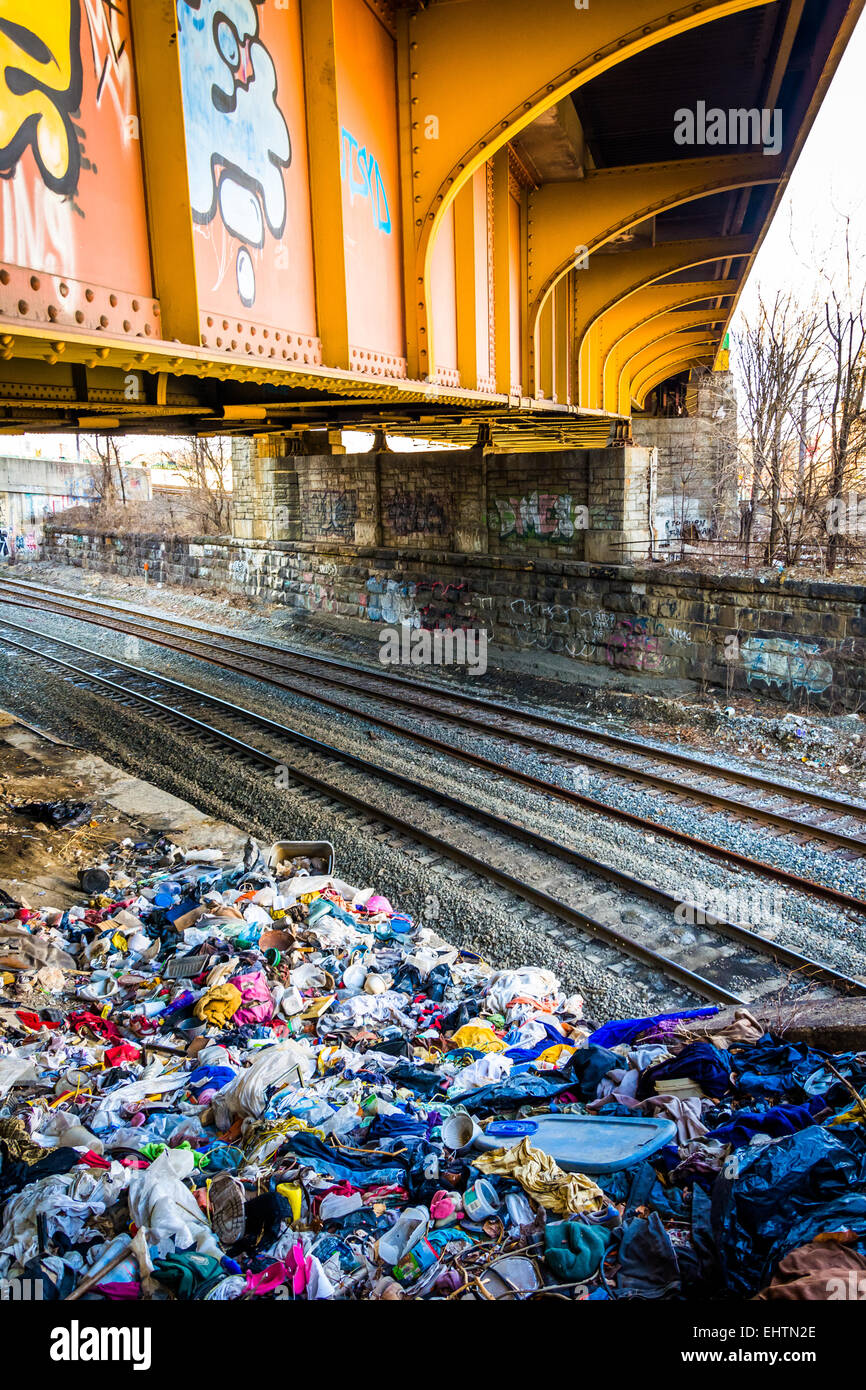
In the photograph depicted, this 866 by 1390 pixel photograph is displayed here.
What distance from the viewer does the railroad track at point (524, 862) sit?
6.30m

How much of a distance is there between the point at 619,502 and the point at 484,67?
12.3 metres

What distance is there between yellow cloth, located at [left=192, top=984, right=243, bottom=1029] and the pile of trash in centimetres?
1

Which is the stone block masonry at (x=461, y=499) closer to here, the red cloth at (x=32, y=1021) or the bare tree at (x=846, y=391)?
the bare tree at (x=846, y=391)

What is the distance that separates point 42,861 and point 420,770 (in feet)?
15.6

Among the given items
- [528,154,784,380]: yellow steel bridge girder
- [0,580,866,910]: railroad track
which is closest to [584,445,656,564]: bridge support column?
[0,580,866,910]: railroad track

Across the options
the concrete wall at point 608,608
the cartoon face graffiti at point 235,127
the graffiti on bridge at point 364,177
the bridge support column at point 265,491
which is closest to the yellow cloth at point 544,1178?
the cartoon face graffiti at point 235,127

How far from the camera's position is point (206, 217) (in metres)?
3.74

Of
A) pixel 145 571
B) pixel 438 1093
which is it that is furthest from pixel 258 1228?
pixel 145 571

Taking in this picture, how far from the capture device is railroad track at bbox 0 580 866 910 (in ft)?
28.2

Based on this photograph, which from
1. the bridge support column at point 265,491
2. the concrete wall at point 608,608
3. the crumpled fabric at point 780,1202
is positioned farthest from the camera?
the bridge support column at point 265,491

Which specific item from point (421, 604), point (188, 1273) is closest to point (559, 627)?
point (421, 604)

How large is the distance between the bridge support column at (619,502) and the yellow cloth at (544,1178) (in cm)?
1431

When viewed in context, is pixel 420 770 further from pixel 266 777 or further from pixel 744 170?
pixel 744 170

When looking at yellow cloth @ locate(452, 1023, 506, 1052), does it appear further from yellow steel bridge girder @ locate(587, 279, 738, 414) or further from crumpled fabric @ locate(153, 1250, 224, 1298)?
yellow steel bridge girder @ locate(587, 279, 738, 414)
